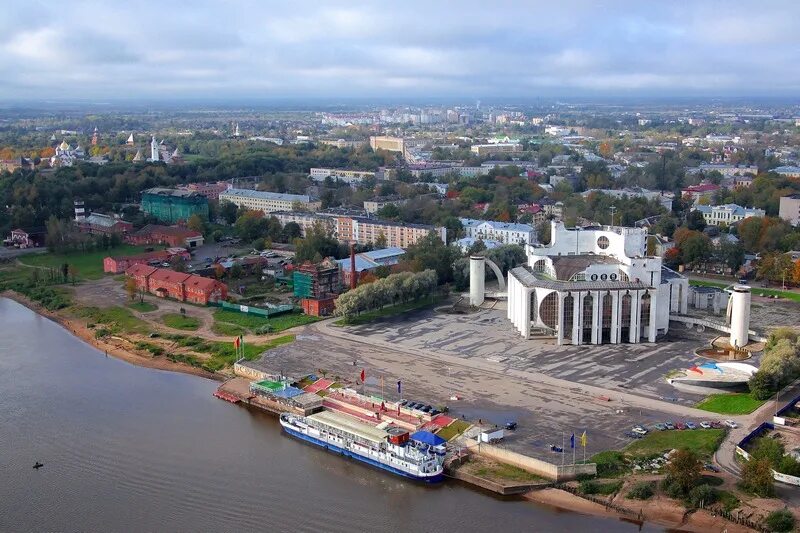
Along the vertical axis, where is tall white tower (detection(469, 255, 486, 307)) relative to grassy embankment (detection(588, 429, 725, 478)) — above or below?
above

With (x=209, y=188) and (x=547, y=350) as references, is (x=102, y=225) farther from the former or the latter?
(x=547, y=350)

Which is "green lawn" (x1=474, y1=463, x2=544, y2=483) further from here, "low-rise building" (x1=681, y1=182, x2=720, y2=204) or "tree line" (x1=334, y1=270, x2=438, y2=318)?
"low-rise building" (x1=681, y1=182, x2=720, y2=204)

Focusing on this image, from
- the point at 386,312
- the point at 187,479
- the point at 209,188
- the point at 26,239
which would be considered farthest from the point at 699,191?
the point at 187,479

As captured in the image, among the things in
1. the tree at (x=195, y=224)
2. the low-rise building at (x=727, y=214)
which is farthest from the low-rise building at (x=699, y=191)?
the tree at (x=195, y=224)

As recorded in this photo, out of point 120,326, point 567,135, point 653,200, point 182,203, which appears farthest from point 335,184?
point 567,135

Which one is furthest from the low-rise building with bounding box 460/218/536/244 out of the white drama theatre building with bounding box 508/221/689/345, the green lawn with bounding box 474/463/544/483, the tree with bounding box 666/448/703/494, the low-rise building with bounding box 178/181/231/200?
the tree with bounding box 666/448/703/494

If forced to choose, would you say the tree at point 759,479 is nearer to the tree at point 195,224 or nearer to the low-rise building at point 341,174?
the tree at point 195,224

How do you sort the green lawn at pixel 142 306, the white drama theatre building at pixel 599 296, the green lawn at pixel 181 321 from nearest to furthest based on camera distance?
the white drama theatre building at pixel 599 296 < the green lawn at pixel 181 321 < the green lawn at pixel 142 306
